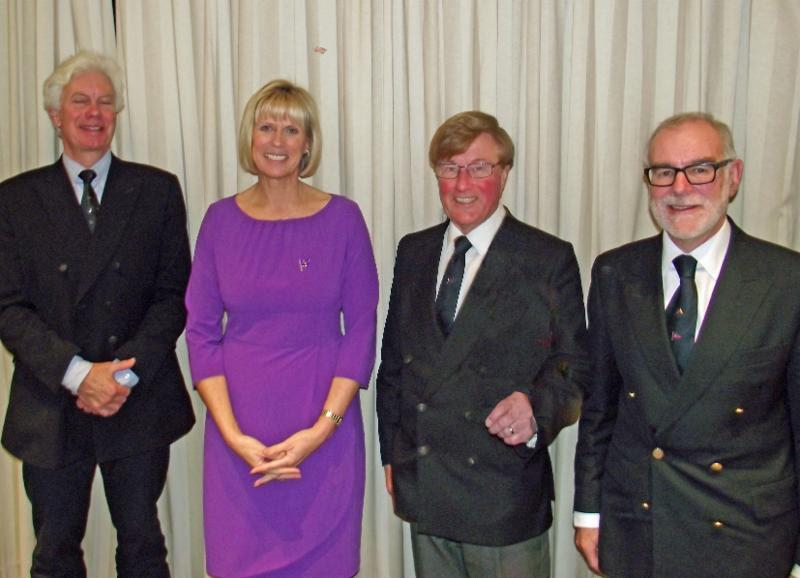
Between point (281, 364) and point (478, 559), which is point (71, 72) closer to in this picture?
point (281, 364)

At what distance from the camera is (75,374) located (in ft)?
7.25

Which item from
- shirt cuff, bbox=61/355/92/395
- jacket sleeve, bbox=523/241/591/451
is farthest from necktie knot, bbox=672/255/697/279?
shirt cuff, bbox=61/355/92/395

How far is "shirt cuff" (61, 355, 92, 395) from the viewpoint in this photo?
2.21 meters

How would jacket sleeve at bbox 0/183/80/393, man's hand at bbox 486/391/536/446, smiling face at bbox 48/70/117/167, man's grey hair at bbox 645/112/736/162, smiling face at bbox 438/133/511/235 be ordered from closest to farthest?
man's grey hair at bbox 645/112/736/162, man's hand at bbox 486/391/536/446, smiling face at bbox 438/133/511/235, jacket sleeve at bbox 0/183/80/393, smiling face at bbox 48/70/117/167

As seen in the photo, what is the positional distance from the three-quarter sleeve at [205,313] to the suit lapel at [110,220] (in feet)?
0.77

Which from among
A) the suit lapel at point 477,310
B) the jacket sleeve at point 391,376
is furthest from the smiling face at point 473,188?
the jacket sleeve at point 391,376

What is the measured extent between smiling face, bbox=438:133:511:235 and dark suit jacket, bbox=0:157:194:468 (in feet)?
3.00

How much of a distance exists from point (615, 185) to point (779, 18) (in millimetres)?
719

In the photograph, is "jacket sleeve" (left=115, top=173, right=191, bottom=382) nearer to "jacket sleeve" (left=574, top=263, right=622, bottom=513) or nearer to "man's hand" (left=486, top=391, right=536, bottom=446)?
"man's hand" (left=486, top=391, right=536, bottom=446)

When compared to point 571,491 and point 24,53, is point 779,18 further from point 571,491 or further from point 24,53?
point 24,53

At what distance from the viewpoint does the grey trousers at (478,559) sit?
2041 mm

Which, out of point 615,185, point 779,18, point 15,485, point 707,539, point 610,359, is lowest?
point 15,485

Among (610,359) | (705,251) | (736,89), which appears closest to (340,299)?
Answer: (610,359)

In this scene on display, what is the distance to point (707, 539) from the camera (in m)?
1.77
